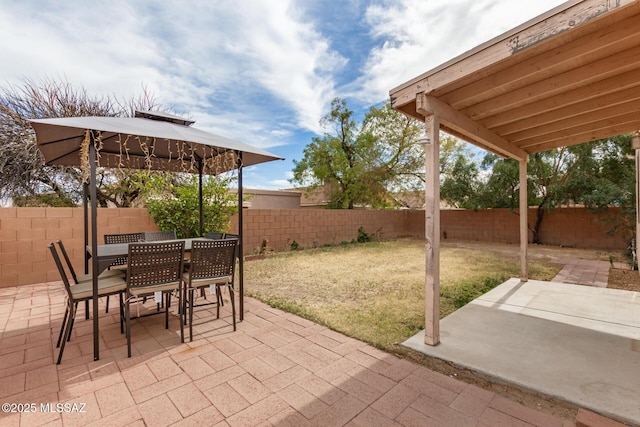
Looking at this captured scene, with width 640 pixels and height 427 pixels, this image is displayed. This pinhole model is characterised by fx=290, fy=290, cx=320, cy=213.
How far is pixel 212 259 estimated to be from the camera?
283 centimetres

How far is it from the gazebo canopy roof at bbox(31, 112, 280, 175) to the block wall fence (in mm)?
1571

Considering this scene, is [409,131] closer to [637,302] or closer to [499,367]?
[637,302]

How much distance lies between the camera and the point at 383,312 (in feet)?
10.9

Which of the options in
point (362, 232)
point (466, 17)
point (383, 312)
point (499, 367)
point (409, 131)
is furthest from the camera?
point (409, 131)

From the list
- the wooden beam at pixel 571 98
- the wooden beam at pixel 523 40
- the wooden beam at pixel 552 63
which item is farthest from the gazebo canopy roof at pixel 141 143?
the wooden beam at pixel 571 98

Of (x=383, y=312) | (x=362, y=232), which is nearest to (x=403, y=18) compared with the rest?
(x=383, y=312)

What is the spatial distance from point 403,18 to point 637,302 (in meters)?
5.65

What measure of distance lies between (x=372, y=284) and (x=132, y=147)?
4.00 metres

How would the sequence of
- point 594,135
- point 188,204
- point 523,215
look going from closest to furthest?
1. point 594,135
2. point 523,215
3. point 188,204

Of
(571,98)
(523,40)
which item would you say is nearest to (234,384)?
(523,40)

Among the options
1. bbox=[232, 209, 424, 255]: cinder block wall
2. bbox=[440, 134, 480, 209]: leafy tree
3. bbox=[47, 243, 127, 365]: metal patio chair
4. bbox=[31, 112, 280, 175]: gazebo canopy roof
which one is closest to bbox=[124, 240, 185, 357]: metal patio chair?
bbox=[47, 243, 127, 365]: metal patio chair

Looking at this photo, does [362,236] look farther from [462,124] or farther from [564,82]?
[564,82]

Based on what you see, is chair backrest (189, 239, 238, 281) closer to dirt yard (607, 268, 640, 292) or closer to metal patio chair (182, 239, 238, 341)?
metal patio chair (182, 239, 238, 341)

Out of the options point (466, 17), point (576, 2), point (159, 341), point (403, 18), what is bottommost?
point (159, 341)
